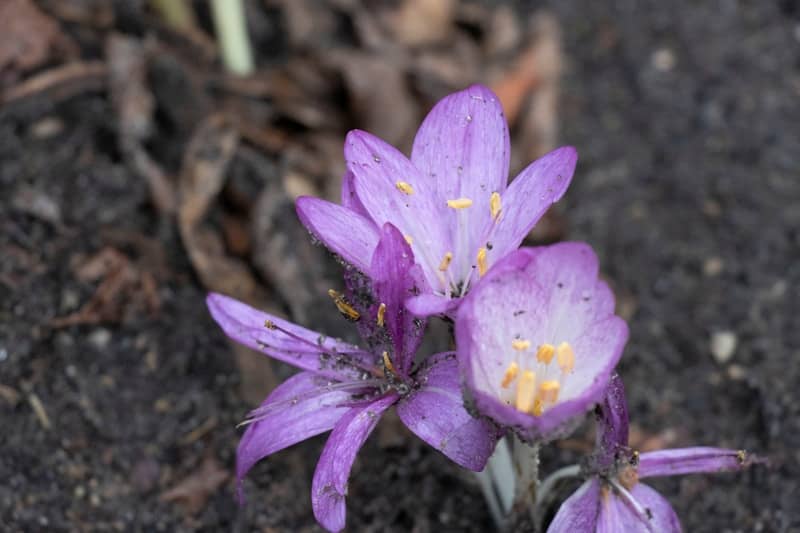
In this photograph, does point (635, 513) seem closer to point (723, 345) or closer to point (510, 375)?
point (510, 375)

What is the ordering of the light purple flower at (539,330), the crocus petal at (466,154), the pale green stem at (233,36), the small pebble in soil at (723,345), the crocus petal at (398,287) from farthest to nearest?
the pale green stem at (233,36), the small pebble in soil at (723,345), the crocus petal at (466,154), the crocus petal at (398,287), the light purple flower at (539,330)

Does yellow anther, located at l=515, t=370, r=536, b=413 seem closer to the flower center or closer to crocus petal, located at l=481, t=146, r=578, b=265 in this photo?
the flower center

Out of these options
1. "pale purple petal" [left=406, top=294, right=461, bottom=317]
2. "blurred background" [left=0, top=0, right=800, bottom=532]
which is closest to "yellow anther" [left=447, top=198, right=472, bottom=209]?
"pale purple petal" [left=406, top=294, right=461, bottom=317]

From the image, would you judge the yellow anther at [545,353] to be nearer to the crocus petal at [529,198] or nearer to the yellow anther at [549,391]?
the yellow anther at [549,391]

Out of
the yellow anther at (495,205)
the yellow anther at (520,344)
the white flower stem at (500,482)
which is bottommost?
the white flower stem at (500,482)

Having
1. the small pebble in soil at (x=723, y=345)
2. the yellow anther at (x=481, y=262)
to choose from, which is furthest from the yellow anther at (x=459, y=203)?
the small pebble in soil at (x=723, y=345)

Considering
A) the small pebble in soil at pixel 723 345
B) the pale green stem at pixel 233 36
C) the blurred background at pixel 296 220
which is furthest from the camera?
the pale green stem at pixel 233 36

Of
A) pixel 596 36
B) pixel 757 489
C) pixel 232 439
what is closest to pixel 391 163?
pixel 232 439
